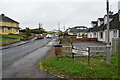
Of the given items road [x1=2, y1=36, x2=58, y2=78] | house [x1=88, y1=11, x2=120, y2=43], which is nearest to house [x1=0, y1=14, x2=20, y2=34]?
road [x1=2, y1=36, x2=58, y2=78]

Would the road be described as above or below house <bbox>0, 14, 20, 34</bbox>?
below

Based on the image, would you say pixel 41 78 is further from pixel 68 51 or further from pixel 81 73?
pixel 68 51

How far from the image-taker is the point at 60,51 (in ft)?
24.5

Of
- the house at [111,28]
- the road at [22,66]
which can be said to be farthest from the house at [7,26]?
the house at [111,28]

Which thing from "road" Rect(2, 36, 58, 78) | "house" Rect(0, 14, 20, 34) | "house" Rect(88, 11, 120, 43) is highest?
"house" Rect(0, 14, 20, 34)

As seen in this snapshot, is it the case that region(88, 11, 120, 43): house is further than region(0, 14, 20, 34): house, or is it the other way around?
region(0, 14, 20, 34): house

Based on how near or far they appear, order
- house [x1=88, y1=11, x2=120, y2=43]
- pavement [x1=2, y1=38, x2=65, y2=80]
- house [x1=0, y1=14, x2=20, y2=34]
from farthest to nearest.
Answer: house [x1=0, y1=14, x2=20, y2=34]
house [x1=88, y1=11, x2=120, y2=43]
pavement [x1=2, y1=38, x2=65, y2=80]

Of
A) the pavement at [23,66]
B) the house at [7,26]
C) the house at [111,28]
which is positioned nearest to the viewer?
the pavement at [23,66]

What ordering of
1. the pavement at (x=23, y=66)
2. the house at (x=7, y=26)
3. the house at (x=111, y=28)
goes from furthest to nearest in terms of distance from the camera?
the house at (x=7, y=26) → the house at (x=111, y=28) → the pavement at (x=23, y=66)

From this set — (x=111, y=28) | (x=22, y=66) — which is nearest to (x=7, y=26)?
(x=22, y=66)

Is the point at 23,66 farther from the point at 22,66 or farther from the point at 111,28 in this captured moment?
the point at 111,28

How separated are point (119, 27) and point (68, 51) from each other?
10150 mm

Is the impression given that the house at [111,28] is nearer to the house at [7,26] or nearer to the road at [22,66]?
the road at [22,66]

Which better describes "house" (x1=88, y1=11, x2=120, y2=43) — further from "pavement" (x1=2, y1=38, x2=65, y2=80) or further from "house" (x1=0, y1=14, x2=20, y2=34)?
"house" (x1=0, y1=14, x2=20, y2=34)
